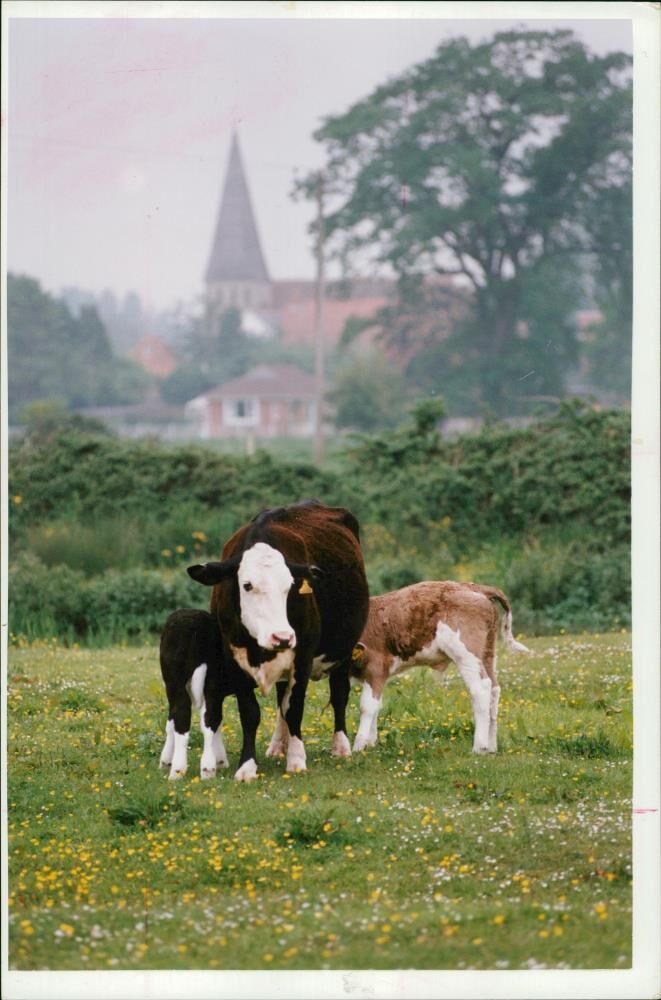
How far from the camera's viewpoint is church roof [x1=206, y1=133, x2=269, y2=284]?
2747cm

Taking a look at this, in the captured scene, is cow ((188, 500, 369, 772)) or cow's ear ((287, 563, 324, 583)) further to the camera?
cow's ear ((287, 563, 324, 583))

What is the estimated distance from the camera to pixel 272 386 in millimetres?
40062

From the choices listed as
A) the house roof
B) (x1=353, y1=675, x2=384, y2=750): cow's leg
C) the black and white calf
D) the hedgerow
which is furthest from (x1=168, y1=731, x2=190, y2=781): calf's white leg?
the house roof

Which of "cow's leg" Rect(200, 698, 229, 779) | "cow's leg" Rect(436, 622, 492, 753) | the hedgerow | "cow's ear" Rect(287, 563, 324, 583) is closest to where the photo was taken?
"cow's ear" Rect(287, 563, 324, 583)

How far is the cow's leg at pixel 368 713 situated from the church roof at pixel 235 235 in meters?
16.7

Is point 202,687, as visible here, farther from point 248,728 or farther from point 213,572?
point 213,572

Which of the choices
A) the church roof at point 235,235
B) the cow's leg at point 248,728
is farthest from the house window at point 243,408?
the cow's leg at point 248,728

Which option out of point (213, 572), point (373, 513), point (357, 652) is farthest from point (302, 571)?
point (373, 513)

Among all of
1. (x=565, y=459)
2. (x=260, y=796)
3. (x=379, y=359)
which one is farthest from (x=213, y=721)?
(x=379, y=359)

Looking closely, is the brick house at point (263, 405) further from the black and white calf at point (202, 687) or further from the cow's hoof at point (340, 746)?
the black and white calf at point (202, 687)

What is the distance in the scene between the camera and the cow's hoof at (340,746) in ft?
33.9

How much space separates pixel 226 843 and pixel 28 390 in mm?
23705

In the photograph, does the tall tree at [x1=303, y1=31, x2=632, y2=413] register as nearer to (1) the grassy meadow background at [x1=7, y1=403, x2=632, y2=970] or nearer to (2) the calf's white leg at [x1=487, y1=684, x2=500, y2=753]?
(1) the grassy meadow background at [x1=7, y1=403, x2=632, y2=970]

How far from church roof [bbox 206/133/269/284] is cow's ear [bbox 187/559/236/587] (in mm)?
17152
